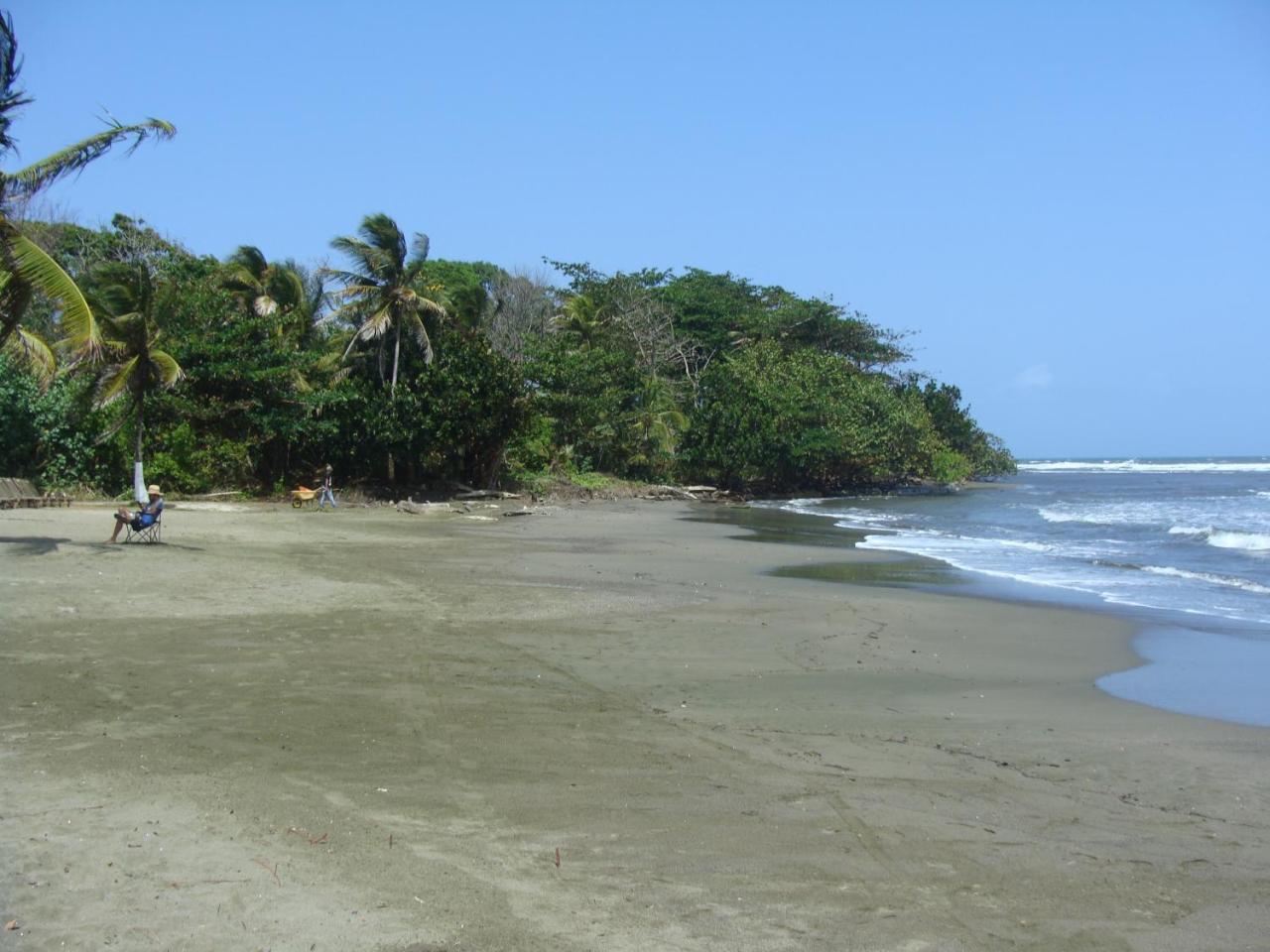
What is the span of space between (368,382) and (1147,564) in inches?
826

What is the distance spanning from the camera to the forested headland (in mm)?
22703

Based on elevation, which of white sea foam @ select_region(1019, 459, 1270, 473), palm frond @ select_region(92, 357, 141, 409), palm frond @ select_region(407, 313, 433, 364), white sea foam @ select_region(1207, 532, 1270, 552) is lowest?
white sea foam @ select_region(1207, 532, 1270, 552)

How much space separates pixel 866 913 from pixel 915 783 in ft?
5.84

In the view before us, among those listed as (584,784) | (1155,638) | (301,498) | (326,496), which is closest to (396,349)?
(326,496)

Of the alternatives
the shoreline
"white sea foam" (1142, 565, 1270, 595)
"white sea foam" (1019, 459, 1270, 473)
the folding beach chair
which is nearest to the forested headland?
the folding beach chair

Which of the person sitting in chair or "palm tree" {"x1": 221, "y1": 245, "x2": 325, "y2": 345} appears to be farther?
"palm tree" {"x1": 221, "y1": 245, "x2": 325, "y2": 345}

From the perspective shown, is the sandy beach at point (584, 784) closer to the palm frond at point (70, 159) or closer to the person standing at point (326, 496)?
the palm frond at point (70, 159)

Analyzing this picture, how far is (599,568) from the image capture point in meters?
15.9

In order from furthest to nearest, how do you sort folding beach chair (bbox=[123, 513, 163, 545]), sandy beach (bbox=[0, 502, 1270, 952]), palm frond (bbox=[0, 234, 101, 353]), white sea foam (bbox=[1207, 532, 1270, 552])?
white sea foam (bbox=[1207, 532, 1270, 552]) → folding beach chair (bbox=[123, 513, 163, 545]) → palm frond (bbox=[0, 234, 101, 353]) → sandy beach (bbox=[0, 502, 1270, 952])

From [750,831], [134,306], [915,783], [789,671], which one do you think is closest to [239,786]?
[750,831]

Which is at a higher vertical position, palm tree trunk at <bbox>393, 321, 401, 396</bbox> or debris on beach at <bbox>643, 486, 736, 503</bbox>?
palm tree trunk at <bbox>393, 321, 401, 396</bbox>

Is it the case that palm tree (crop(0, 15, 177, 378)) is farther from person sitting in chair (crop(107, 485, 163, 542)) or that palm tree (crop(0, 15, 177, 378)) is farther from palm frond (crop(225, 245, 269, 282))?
palm frond (crop(225, 245, 269, 282))

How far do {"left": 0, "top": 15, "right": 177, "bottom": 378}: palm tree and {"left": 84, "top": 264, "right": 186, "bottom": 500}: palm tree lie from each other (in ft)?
30.4

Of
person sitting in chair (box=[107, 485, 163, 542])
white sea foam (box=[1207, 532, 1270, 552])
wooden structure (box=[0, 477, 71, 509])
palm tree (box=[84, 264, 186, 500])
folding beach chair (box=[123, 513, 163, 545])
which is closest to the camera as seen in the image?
person sitting in chair (box=[107, 485, 163, 542])
